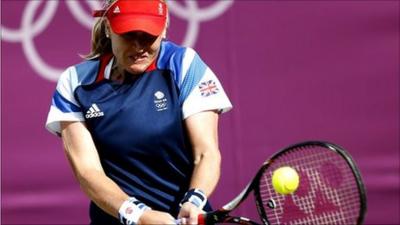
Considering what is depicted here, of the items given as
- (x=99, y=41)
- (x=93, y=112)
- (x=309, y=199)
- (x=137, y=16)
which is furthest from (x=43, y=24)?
(x=309, y=199)

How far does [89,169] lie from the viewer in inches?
146

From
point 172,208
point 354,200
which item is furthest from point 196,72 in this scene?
point 354,200

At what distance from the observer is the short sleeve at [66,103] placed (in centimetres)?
376

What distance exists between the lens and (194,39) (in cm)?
583

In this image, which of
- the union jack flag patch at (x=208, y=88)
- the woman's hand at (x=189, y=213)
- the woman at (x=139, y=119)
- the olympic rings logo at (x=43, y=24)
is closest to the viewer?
the woman's hand at (x=189, y=213)

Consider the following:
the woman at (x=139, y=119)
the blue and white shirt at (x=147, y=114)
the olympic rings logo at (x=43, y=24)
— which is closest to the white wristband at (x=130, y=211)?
the woman at (x=139, y=119)

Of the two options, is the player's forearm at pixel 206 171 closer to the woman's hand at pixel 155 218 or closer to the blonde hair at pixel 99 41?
the woman's hand at pixel 155 218

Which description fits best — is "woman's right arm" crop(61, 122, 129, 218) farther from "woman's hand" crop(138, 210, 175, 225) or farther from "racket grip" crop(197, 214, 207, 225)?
"racket grip" crop(197, 214, 207, 225)

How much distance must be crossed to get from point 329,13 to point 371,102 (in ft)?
1.83

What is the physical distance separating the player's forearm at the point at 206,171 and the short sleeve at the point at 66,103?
1.53ft

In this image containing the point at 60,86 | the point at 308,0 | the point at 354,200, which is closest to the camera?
the point at 354,200

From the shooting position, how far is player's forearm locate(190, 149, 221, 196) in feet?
11.9

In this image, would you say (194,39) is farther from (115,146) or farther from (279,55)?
(115,146)

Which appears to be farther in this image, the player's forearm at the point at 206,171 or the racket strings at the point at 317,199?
the player's forearm at the point at 206,171
